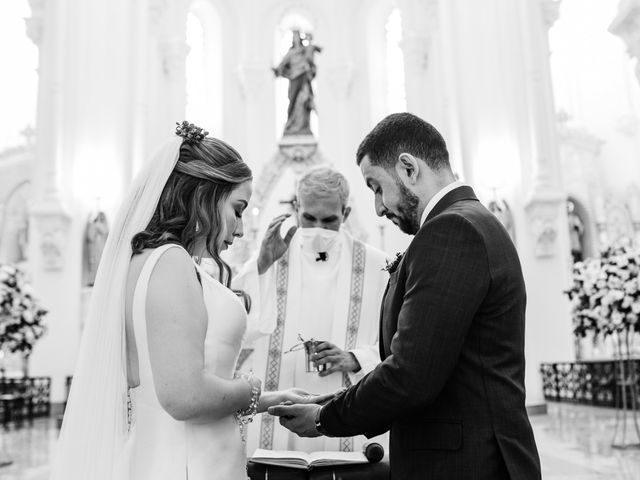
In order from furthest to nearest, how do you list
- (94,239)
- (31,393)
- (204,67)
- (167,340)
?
(204,67)
(94,239)
(31,393)
(167,340)

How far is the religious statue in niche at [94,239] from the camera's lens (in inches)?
→ 533

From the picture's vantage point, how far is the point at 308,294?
11.7 feet

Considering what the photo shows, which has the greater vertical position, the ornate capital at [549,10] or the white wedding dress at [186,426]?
the ornate capital at [549,10]

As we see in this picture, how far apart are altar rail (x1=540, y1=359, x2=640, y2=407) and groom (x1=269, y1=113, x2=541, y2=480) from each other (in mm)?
9778

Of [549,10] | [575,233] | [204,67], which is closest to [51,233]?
[204,67]

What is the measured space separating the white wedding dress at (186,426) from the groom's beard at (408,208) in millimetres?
565

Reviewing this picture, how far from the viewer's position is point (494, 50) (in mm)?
14516

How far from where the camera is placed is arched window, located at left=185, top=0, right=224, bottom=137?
19719 millimetres

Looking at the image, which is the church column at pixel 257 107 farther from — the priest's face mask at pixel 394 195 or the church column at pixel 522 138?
the priest's face mask at pixel 394 195

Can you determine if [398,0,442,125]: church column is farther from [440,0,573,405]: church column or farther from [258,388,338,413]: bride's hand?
[258,388,338,413]: bride's hand

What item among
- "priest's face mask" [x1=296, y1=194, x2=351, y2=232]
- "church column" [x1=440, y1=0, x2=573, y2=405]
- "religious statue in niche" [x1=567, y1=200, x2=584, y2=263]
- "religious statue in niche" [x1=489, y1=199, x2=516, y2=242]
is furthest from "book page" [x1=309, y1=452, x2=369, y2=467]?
"religious statue in niche" [x1=567, y1=200, x2=584, y2=263]

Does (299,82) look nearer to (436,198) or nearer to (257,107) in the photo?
(257,107)

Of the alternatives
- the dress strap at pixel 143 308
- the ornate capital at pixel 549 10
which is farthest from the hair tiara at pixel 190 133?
the ornate capital at pixel 549 10

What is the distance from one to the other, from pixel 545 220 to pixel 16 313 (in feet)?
29.9
